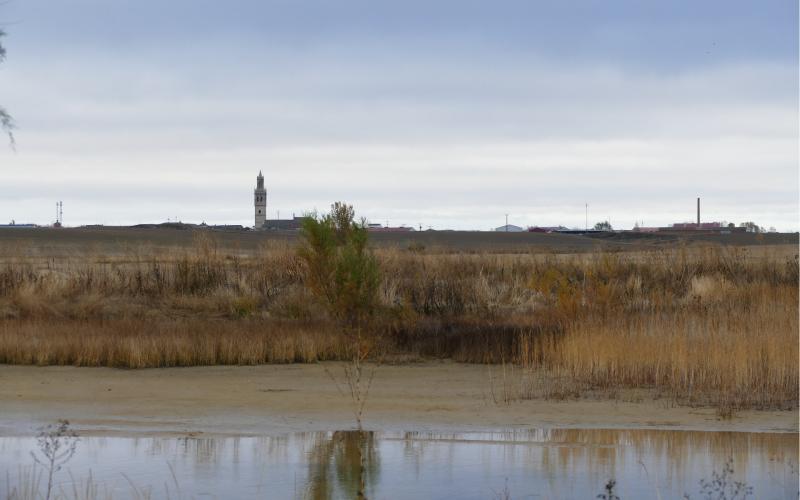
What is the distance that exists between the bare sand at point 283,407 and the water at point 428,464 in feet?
1.88

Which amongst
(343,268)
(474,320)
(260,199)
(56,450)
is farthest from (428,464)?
(260,199)

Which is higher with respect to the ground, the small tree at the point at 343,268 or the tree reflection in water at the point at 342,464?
the small tree at the point at 343,268

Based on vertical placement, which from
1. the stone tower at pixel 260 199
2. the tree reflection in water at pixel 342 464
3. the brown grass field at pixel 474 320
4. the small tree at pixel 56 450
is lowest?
the tree reflection in water at pixel 342 464

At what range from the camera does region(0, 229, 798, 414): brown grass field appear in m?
16.3

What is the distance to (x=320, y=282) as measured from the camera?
21219 mm

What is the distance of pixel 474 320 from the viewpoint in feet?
74.5

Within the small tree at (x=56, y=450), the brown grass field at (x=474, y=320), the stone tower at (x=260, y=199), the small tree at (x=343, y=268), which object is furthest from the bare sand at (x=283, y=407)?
the stone tower at (x=260, y=199)

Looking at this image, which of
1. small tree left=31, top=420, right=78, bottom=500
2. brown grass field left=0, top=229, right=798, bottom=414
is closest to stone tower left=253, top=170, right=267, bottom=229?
brown grass field left=0, top=229, right=798, bottom=414

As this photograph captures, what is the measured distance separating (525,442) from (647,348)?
15.8 feet

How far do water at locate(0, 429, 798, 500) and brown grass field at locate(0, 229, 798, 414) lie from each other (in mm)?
2405

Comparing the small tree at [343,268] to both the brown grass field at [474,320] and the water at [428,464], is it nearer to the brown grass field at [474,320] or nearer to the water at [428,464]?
the brown grass field at [474,320]

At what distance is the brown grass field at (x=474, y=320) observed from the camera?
53.4 feet

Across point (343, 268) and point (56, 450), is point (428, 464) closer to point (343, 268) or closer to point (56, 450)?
point (56, 450)

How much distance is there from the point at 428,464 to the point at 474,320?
1132 centimetres
